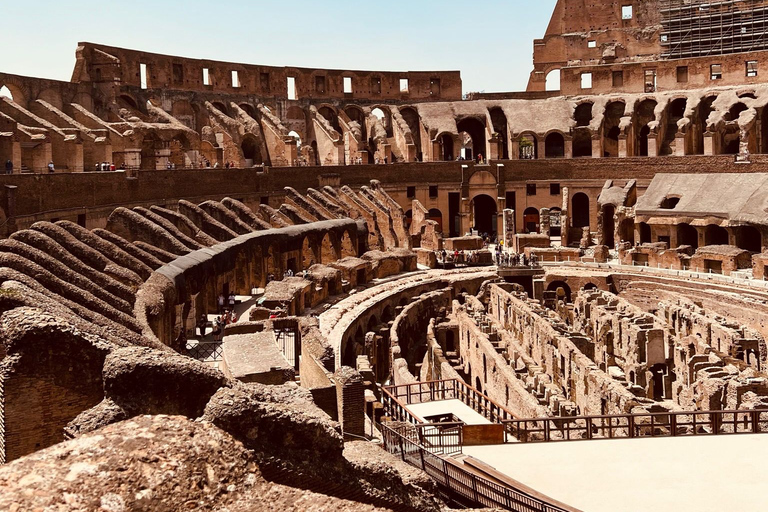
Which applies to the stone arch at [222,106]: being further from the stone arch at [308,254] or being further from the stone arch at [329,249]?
the stone arch at [308,254]

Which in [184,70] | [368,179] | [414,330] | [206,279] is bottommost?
[414,330]

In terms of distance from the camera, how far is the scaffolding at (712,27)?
54.4 metres

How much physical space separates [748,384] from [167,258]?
15.8m

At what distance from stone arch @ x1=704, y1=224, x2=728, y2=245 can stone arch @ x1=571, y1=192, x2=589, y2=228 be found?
12743 mm

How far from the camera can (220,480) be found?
665 centimetres

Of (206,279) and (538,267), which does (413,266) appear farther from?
(206,279)

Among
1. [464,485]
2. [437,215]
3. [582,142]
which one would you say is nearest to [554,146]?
[582,142]

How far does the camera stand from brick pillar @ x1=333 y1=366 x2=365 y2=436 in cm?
1491

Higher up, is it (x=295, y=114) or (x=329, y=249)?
(x=295, y=114)

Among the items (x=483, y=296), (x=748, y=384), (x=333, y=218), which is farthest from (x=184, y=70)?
(x=748, y=384)

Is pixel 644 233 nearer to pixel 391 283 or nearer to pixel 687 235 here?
pixel 687 235

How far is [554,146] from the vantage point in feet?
186

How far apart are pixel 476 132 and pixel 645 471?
48.2 metres

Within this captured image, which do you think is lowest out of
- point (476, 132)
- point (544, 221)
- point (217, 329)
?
Result: point (217, 329)
